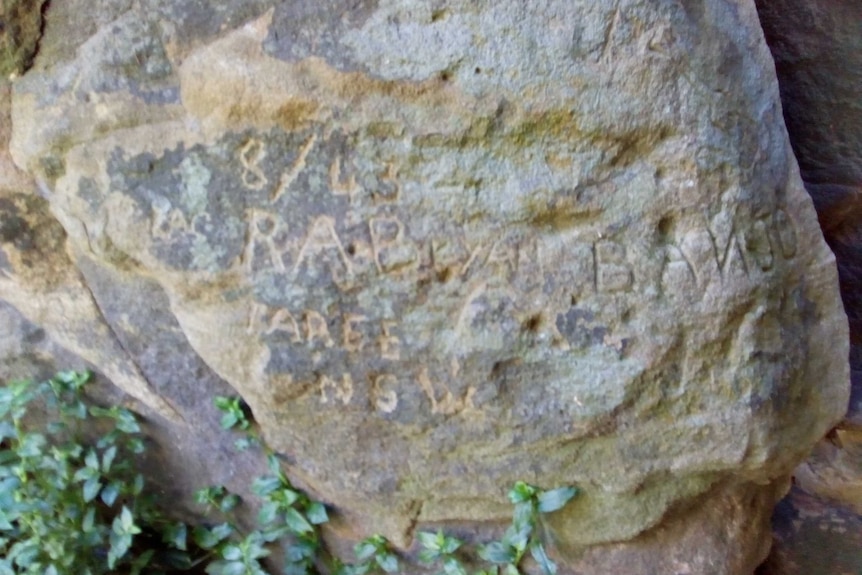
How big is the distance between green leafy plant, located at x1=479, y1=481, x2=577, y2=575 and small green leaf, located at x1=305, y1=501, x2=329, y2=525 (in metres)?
0.29

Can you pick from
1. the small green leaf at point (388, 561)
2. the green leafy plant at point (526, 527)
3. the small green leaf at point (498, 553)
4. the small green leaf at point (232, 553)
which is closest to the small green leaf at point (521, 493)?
the green leafy plant at point (526, 527)

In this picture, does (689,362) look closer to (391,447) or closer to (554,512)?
(554,512)

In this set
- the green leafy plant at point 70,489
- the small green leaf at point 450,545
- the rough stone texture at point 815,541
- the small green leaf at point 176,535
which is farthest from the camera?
the rough stone texture at point 815,541

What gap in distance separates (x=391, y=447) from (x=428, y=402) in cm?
12

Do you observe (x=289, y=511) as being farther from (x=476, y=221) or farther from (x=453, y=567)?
(x=476, y=221)

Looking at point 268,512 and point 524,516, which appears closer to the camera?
point 524,516

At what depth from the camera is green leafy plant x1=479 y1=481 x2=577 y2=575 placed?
129 centimetres

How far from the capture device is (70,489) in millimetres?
1551

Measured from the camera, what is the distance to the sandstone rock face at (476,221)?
1140 mm

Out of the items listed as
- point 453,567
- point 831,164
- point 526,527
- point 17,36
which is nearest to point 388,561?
point 453,567

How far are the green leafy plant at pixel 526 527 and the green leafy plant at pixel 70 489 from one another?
0.63 m

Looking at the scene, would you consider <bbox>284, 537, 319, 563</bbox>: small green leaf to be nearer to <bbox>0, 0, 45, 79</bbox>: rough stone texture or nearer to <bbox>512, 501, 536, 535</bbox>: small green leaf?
<bbox>512, 501, 536, 535</bbox>: small green leaf

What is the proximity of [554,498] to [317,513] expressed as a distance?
0.43m

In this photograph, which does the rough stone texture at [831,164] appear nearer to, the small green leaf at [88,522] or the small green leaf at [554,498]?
the small green leaf at [554,498]
